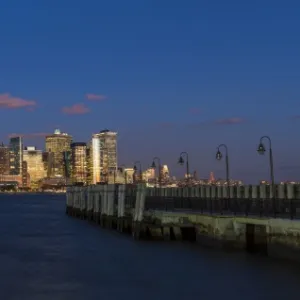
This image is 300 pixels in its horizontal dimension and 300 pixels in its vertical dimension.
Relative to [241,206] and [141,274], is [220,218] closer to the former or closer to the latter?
[241,206]

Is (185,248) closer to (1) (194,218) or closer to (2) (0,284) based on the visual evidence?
(1) (194,218)

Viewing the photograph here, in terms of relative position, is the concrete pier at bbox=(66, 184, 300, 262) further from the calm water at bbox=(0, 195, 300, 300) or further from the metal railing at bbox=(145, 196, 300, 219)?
the calm water at bbox=(0, 195, 300, 300)

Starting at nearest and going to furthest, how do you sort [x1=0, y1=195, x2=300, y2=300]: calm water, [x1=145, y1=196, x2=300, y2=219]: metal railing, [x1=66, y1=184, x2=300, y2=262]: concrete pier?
[x1=0, y1=195, x2=300, y2=300]: calm water < [x1=66, y1=184, x2=300, y2=262]: concrete pier < [x1=145, y1=196, x2=300, y2=219]: metal railing

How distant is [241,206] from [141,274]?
11412 mm

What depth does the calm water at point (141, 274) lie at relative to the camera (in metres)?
28.6

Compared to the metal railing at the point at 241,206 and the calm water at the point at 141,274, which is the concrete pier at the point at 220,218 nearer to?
the metal railing at the point at 241,206

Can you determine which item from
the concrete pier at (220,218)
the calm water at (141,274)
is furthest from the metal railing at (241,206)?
the calm water at (141,274)

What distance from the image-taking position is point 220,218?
40.3m

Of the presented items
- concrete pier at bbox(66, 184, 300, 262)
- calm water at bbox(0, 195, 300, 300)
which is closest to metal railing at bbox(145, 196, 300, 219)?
concrete pier at bbox(66, 184, 300, 262)

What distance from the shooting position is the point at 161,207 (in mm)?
59219

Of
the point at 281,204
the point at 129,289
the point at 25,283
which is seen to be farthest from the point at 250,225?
the point at 25,283

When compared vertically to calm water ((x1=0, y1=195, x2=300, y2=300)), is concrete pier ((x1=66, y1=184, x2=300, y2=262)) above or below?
above

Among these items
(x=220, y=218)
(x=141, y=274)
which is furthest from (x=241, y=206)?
(x=141, y=274)

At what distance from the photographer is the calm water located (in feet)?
93.8
